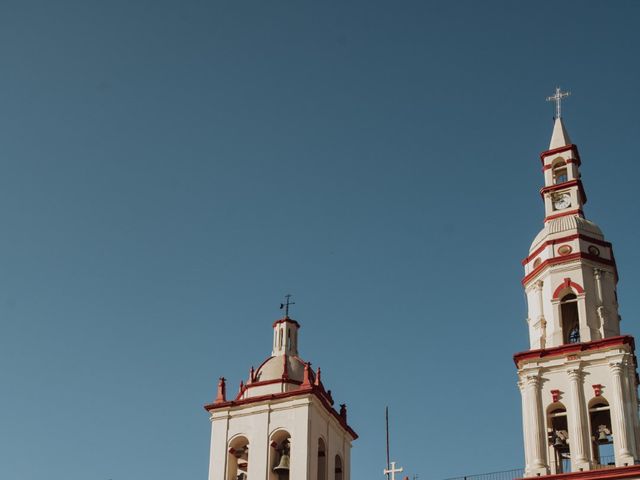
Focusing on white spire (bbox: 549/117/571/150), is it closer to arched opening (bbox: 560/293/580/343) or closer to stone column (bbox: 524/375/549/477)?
arched opening (bbox: 560/293/580/343)

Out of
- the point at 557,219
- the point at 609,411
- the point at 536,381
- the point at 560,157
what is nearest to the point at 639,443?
the point at 609,411

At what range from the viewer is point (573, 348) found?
33125 mm

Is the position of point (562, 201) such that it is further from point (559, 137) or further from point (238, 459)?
point (238, 459)

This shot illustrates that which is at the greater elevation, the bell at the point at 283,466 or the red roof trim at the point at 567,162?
the red roof trim at the point at 567,162

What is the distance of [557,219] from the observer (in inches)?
1469

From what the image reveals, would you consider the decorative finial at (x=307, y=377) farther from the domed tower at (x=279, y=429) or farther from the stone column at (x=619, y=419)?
the stone column at (x=619, y=419)

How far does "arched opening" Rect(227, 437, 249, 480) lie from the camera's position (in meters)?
35.4

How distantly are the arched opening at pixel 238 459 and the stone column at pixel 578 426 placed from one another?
10.6 m

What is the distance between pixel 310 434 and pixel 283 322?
5.54 m

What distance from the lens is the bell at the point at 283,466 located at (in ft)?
113

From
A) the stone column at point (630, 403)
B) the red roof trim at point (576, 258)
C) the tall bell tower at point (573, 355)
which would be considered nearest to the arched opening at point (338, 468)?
the tall bell tower at point (573, 355)

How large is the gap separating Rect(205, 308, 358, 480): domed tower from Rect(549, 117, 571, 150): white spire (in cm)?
1230

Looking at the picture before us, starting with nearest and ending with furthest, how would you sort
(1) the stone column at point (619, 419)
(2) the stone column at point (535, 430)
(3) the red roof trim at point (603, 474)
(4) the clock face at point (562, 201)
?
(3) the red roof trim at point (603, 474), (1) the stone column at point (619, 419), (2) the stone column at point (535, 430), (4) the clock face at point (562, 201)

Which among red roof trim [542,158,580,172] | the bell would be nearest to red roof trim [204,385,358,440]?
the bell
